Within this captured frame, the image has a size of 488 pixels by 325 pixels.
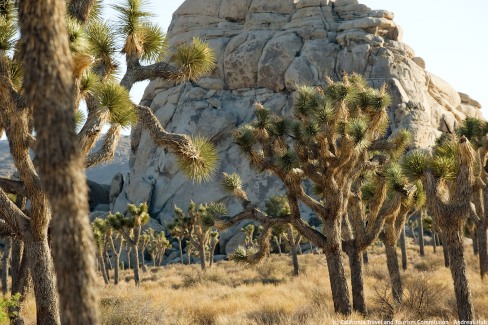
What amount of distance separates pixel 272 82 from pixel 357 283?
48.4 meters

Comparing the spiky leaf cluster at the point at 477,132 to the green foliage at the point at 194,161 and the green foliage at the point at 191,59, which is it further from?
the green foliage at the point at 194,161

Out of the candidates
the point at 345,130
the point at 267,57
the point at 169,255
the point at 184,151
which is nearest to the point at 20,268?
the point at 184,151

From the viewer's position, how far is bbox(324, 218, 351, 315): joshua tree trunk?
41.8ft

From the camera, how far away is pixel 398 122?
53.2 m

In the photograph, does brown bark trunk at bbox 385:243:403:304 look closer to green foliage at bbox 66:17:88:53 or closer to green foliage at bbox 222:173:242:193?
green foliage at bbox 222:173:242:193

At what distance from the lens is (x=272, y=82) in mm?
59656

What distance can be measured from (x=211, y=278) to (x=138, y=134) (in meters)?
45.3

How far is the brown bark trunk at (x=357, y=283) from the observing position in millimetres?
13281

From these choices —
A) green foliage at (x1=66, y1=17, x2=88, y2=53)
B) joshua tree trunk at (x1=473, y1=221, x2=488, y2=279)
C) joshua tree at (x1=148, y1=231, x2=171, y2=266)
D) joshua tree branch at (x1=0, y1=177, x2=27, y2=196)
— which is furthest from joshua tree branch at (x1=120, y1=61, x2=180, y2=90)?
joshua tree at (x1=148, y1=231, x2=171, y2=266)

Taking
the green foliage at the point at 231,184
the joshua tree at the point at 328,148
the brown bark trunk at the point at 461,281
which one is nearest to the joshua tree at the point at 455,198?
the brown bark trunk at the point at 461,281

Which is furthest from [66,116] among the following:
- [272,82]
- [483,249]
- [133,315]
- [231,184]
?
[272,82]

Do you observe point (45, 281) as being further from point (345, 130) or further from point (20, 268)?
point (345, 130)

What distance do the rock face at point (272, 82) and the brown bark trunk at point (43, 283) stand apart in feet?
152

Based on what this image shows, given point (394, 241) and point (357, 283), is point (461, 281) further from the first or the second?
point (394, 241)
